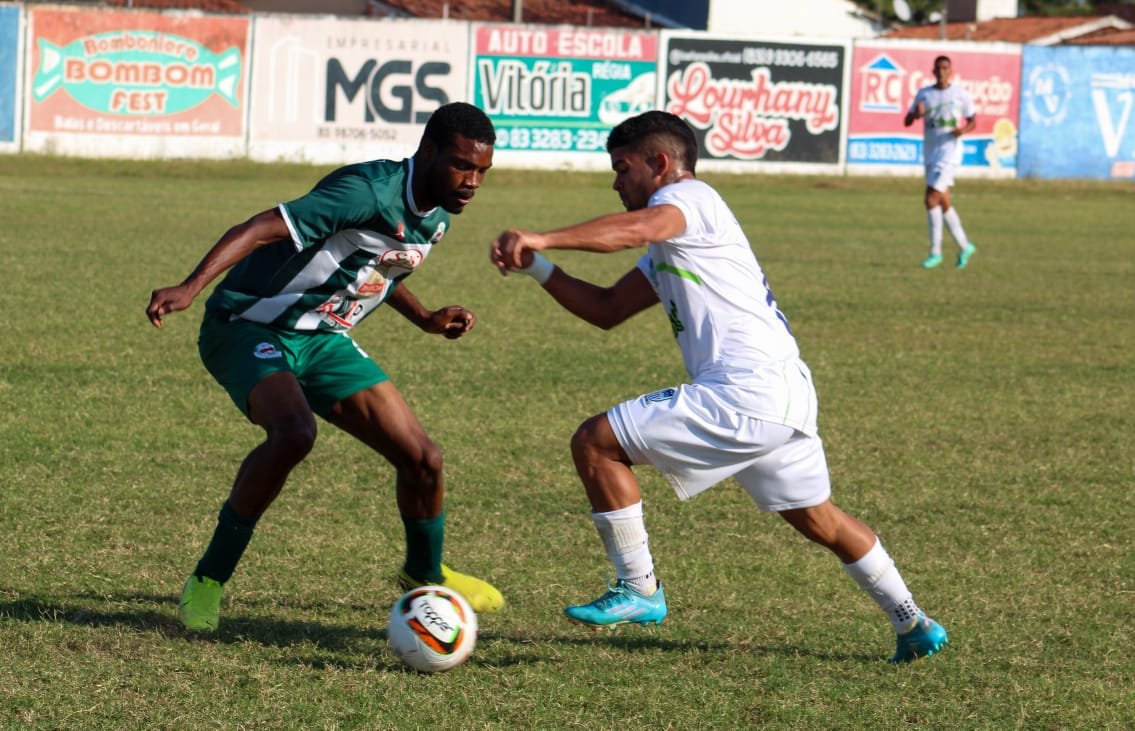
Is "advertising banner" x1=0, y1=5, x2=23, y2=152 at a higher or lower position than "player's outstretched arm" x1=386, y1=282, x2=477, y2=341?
higher

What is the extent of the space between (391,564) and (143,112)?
2314cm

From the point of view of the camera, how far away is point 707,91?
3144 centimetres

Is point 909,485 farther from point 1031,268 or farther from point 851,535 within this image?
point 1031,268

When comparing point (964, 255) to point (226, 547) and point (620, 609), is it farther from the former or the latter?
point (226, 547)

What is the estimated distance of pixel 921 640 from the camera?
5.20 metres

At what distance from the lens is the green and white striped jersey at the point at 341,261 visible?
17.9ft

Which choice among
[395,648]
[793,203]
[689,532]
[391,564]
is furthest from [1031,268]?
[395,648]

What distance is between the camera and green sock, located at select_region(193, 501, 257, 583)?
17.4 feet

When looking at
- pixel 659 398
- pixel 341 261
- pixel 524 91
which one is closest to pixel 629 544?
pixel 659 398

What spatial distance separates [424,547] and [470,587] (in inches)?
9.0

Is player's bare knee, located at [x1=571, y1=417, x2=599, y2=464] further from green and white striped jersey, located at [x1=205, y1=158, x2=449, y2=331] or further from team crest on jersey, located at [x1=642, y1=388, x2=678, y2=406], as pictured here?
green and white striped jersey, located at [x1=205, y1=158, x2=449, y2=331]

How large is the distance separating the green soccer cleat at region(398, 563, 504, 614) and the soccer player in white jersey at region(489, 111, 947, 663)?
604mm

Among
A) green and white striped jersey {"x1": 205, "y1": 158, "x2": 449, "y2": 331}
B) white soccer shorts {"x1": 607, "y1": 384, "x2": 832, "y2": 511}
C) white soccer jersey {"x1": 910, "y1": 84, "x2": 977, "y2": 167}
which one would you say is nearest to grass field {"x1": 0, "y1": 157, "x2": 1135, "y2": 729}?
white soccer shorts {"x1": 607, "y1": 384, "x2": 832, "y2": 511}

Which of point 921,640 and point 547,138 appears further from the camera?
point 547,138
